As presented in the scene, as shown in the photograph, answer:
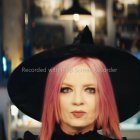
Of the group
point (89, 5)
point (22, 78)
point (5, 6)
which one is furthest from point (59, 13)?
point (22, 78)

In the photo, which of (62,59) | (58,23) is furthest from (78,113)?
(58,23)

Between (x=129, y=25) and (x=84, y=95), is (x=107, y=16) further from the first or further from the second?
(x=84, y=95)

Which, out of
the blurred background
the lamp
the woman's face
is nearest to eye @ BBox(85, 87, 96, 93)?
the woman's face

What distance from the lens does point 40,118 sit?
0.96 m

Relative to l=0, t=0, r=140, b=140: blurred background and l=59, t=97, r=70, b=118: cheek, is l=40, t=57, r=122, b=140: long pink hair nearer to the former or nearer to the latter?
l=59, t=97, r=70, b=118: cheek

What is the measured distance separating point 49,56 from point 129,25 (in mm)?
2260

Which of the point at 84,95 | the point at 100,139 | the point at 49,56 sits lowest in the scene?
the point at 100,139

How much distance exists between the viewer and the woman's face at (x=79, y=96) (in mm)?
896

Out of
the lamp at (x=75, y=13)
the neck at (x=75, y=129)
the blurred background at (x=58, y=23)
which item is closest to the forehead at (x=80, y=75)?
the neck at (x=75, y=129)

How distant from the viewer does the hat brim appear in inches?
35.5

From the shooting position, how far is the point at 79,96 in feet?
2.94

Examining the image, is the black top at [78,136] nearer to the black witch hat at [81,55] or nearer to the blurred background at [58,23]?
the black witch hat at [81,55]

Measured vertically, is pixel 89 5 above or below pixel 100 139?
above

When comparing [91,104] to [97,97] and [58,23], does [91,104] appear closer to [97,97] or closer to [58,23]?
[97,97]
